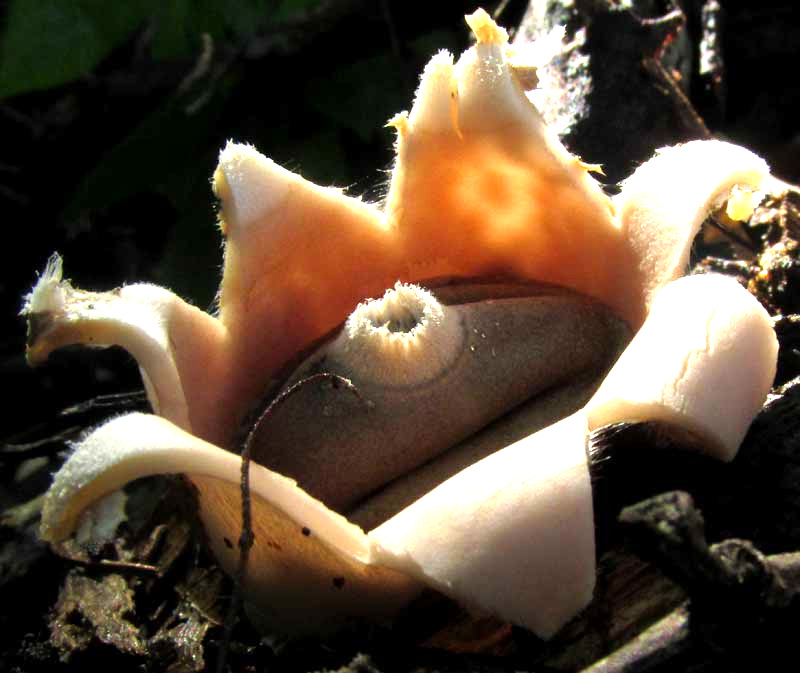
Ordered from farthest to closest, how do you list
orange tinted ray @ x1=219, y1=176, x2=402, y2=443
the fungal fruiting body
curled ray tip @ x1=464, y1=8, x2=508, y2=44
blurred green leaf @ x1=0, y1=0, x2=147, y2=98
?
blurred green leaf @ x1=0, y1=0, x2=147, y2=98 → orange tinted ray @ x1=219, y1=176, x2=402, y2=443 → curled ray tip @ x1=464, y1=8, x2=508, y2=44 → the fungal fruiting body

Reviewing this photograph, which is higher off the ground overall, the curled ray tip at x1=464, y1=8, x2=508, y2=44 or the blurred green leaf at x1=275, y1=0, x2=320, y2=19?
the blurred green leaf at x1=275, y1=0, x2=320, y2=19

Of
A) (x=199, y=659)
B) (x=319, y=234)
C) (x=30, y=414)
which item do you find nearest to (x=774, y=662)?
(x=199, y=659)

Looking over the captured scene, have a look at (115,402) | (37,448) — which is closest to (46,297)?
(115,402)

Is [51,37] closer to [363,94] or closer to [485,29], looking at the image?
[363,94]

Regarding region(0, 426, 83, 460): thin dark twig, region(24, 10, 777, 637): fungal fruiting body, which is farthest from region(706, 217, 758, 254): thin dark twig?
region(0, 426, 83, 460): thin dark twig

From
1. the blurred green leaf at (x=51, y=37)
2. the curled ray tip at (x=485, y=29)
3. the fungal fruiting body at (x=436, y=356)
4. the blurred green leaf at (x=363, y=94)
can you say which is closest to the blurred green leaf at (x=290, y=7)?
the blurred green leaf at (x=363, y=94)

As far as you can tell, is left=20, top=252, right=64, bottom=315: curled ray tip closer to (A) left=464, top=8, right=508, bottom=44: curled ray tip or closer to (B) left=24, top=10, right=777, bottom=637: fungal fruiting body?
(B) left=24, top=10, right=777, bottom=637: fungal fruiting body

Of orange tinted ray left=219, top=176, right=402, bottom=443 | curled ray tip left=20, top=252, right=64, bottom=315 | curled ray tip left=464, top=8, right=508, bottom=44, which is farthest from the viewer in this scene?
orange tinted ray left=219, top=176, right=402, bottom=443

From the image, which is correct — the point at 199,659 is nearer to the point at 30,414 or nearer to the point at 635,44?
the point at 635,44
